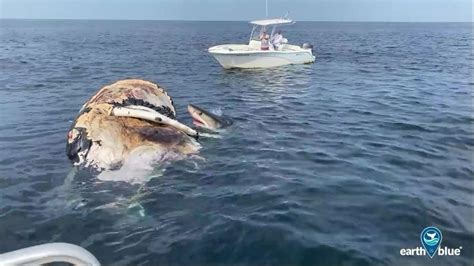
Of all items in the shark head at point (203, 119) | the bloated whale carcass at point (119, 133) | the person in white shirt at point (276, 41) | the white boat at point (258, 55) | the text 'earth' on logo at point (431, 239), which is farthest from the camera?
the person in white shirt at point (276, 41)

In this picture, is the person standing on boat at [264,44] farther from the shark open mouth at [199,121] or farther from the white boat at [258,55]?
the shark open mouth at [199,121]

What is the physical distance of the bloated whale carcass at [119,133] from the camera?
9.93 metres

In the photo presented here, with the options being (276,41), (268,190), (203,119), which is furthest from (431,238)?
(276,41)

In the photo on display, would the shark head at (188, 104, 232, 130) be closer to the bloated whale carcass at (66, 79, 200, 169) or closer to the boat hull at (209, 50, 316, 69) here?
the bloated whale carcass at (66, 79, 200, 169)

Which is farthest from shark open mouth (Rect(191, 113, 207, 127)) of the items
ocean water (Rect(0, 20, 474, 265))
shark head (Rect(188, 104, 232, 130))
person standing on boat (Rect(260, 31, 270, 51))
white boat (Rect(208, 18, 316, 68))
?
person standing on boat (Rect(260, 31, 270, 51))

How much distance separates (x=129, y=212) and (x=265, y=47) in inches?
875

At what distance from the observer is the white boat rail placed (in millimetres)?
3348

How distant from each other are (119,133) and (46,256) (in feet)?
23.2

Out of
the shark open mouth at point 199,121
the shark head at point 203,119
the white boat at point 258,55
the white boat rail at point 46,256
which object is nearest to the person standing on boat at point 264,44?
the white boat at point 258,55

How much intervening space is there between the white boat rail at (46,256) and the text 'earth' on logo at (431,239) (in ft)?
17.4

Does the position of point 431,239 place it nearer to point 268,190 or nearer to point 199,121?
point 268,190

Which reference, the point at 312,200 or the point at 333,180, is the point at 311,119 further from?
the point at 312,200

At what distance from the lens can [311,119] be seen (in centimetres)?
1555

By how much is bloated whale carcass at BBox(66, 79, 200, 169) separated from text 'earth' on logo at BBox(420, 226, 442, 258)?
5787 mm
